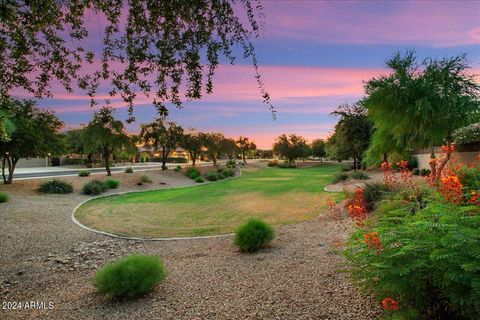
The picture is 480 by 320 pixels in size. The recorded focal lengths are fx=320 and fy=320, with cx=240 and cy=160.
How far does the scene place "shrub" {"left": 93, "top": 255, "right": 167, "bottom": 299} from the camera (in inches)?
252

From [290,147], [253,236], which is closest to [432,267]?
[253,236]

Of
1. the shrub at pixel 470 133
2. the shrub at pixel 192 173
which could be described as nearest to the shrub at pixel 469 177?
the shrub at pixel 470 133

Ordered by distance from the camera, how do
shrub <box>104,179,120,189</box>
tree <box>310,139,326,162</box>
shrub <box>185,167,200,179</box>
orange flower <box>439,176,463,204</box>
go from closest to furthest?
orange flower <box>439,176,463,204</box> < shrub <box>104,179,120,189</box> < shrub <box>185,167,200,179</box> < tree <box>310,139,326,162</box>

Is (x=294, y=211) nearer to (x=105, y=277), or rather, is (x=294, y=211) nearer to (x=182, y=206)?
(x=182, y=206)

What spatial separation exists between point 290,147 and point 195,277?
76.0 metres

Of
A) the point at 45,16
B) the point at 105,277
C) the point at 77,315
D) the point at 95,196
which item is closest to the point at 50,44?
the point at 45,16

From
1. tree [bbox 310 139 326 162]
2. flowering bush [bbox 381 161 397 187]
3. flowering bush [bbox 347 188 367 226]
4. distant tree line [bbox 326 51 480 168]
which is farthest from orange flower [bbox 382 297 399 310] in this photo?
tree [bbox 310 139 326 162]

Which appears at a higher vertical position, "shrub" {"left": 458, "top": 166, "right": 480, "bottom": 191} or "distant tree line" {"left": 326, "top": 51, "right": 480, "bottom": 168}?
"distant tree line" {"left": 326, "top": 51, "right": 480, "bottom": 168}

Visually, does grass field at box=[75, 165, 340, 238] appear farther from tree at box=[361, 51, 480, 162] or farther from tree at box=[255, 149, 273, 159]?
tree at box=[255, 149, 273, 159]

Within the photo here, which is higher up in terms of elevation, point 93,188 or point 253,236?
point 253,236

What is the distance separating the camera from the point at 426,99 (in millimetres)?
15773

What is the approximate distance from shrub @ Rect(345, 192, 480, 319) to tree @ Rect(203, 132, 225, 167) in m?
54.4

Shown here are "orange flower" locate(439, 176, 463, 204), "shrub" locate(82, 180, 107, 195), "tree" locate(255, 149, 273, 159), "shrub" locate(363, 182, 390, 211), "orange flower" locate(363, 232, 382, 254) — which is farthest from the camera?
"tree" locate(255, 149, 273, 159)

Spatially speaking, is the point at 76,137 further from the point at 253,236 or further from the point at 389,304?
the point at 389,304
